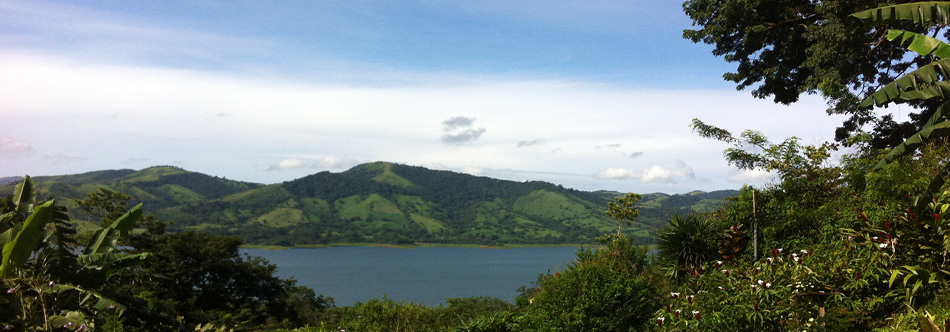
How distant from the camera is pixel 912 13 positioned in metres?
4.83

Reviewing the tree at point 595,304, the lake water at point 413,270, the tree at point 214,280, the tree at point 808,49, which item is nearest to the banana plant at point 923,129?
the tree at point 595,304

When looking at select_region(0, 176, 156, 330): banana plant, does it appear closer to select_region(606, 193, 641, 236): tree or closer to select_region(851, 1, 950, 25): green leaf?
select_region(851, 1, 950, 25): green leaf

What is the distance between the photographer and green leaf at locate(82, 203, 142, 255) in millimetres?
5727

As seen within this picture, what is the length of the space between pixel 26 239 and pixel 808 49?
47.6 ft

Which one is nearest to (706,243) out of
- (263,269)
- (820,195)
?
(820,195)

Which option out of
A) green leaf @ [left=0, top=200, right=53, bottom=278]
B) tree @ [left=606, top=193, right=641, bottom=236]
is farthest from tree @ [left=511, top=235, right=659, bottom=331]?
tree @ [left=606, top=193, right=641, bottom=236]

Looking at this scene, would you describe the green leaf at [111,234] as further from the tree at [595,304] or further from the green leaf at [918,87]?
the green leaf at [918,87]

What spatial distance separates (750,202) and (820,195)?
1136 mm

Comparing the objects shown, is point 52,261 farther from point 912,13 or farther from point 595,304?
point 912,13

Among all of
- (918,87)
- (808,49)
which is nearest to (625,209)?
(808,49)

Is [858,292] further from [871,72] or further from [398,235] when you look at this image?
[398,235]

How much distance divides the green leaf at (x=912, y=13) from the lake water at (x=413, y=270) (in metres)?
46.8

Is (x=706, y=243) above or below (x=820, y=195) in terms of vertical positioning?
below

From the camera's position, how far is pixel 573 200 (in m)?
197
